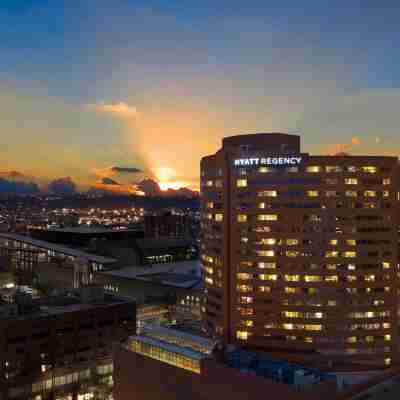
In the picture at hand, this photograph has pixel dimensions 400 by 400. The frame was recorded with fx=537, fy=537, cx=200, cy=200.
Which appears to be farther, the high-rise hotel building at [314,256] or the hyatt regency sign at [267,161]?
the hyatt regency sign at [267,161]

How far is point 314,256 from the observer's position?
67.9 metres

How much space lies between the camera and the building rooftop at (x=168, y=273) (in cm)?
11872

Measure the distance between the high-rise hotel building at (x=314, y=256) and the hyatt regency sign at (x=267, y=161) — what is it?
13 cm

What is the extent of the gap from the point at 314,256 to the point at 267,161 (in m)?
13.5

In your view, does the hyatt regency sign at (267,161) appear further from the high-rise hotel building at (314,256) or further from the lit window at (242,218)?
the lit window at (242,218)

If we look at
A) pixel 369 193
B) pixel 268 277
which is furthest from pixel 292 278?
pixel 369 193

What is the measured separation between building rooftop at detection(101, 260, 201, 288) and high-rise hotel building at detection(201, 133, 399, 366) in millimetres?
44837

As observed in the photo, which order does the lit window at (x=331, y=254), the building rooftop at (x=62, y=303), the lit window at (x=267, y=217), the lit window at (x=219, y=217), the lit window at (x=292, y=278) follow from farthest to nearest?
the lit window at (x=219, y=217) < the building rooftop at (x=62, y=303) < the lit window at (x=267, y=217) < the lit window at (x=292, y=278) < the lit window at (x=331, y=254)

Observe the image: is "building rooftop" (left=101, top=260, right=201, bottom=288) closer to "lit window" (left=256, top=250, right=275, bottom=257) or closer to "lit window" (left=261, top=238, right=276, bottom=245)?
"lit window" (left=256, top=250, right=275, bottom=257)

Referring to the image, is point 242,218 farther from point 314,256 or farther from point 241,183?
point 314,256

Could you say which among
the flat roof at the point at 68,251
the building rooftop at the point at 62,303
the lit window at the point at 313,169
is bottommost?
the building rooftop at the point at 62,303

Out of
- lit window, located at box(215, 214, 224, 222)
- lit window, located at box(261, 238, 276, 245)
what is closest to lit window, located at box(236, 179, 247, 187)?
lit window, located at box(215, 214, 224, 222)

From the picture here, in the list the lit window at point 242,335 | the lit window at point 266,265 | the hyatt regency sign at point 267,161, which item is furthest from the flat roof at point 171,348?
the hyatt regency sign at point 267,161

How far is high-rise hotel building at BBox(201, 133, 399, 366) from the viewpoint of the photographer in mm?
67875
